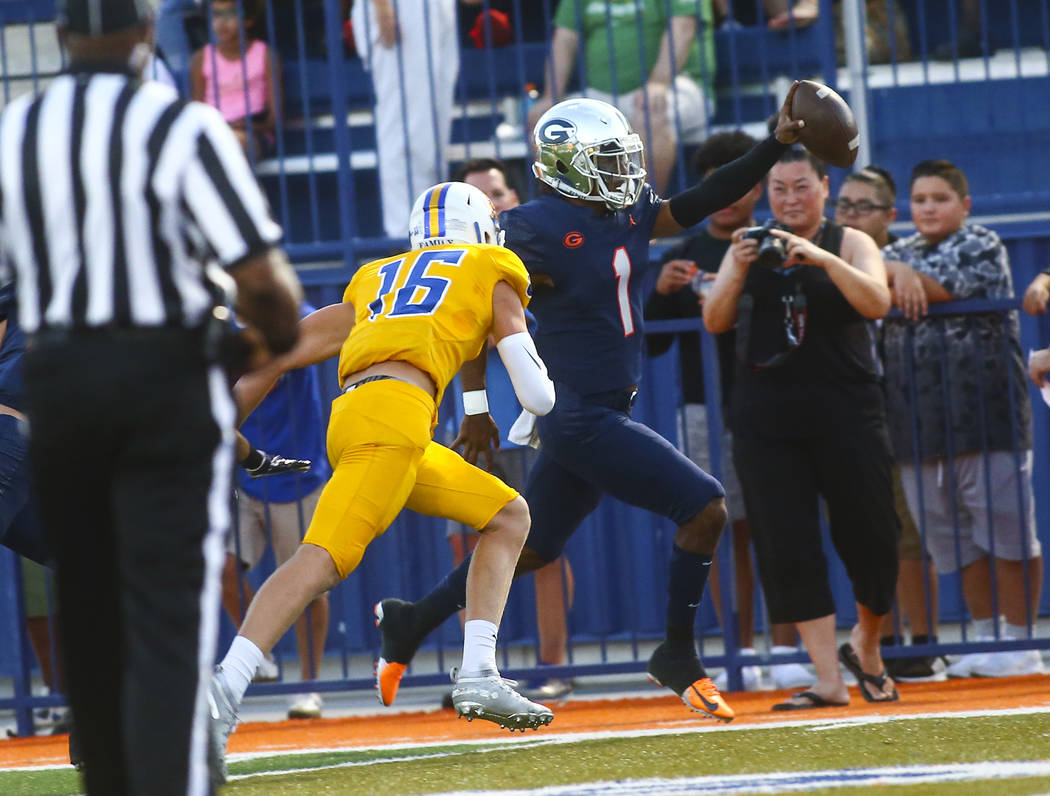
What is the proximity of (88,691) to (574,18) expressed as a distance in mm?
5722

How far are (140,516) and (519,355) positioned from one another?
219cm

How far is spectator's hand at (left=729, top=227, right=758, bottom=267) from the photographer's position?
5988 millimetres

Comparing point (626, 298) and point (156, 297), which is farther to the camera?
point (626, 298)

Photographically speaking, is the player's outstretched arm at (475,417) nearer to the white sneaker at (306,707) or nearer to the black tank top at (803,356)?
the black tank top at (803,356)

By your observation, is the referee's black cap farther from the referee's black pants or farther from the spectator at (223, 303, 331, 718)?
the spectator at (223, 303, 331, 718)

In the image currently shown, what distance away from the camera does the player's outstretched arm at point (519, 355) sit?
490 centimetres

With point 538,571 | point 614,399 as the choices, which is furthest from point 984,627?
point 614,399

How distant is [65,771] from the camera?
18.1 ft

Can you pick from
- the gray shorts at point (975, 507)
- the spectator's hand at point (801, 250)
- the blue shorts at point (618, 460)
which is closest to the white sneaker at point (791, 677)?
the gray shorts at point (975, 507)

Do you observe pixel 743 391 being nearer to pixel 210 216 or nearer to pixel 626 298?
pixel 626 298

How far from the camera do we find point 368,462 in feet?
15.6

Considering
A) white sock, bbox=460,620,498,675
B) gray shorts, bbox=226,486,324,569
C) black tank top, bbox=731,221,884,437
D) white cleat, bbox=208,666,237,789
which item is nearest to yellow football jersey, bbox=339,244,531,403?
white sock, bbox=460,620,498,675

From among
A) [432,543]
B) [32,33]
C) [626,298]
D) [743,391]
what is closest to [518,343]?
[626,298]

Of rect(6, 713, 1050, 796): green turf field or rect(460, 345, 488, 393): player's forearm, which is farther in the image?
rect(460, 345, 488, 393): player's forearm
